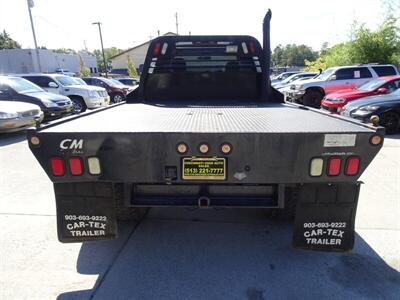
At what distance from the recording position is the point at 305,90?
13953mm

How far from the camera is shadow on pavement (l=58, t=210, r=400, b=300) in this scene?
2.47 metres

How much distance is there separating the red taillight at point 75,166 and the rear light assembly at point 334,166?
72.6 inches

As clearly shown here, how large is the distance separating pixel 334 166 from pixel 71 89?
42.6 ft

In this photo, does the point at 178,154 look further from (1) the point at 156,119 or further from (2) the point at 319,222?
(2) the point at 319,222

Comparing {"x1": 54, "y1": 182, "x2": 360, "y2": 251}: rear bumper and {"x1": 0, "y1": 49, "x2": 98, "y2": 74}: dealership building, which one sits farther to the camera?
{"x1": 0, "y1": 49, "x2": 98, "y2": 74}: dealership building

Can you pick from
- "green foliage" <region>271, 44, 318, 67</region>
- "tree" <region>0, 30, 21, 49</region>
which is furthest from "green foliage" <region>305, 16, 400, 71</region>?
"tree" <region>0, 30, 21, 49</region>

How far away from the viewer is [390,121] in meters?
8.43

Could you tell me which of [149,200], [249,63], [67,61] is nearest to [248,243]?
[149,200]

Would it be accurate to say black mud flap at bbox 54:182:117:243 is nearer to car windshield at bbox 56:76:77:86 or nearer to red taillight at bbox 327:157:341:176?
red taillight at bbox 327:157:341:176

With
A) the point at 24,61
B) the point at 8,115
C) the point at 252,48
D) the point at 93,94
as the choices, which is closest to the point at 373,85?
the point at 252,48

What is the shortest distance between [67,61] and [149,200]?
62.1m

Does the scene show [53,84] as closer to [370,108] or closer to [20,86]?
[20,86]

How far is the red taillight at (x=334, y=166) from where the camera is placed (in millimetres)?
2182

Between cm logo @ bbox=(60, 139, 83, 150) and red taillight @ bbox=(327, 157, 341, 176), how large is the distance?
1.83 metres
